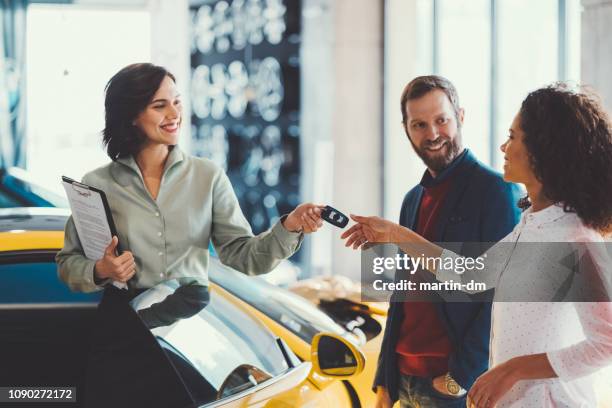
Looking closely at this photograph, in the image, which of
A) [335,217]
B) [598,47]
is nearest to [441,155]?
[335,217]

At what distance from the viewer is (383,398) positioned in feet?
6.63

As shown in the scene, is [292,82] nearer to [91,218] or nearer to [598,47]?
[598,47]

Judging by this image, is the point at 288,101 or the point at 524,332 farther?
the point at 288,101

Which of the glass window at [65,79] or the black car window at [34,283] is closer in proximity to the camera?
the black car window at [34,283]

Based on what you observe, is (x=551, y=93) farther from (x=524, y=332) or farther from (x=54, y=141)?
(x=54, y=141)

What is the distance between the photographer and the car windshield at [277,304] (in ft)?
7.88

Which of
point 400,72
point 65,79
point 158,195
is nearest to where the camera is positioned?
point 158,195

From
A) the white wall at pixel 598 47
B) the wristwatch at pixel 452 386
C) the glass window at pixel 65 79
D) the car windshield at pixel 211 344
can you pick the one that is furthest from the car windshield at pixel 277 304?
the glass window at pixel 65 79

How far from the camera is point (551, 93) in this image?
4.99 feet

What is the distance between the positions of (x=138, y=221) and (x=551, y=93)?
101 cm

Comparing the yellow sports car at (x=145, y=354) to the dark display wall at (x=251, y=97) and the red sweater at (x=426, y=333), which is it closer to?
the red sweater at (x=426, y=333)

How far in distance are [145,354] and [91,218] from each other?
36cm

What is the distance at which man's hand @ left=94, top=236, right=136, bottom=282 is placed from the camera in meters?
1.80

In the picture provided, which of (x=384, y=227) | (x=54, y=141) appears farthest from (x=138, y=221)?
(x=54, y=141)
